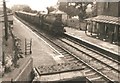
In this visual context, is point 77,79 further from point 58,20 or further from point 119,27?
point 58,20

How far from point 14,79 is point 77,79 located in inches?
62.1

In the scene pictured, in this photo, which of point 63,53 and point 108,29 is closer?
point 63,53

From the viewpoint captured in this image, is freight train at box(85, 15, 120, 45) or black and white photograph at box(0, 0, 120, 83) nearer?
black and white photograph at box(0, 0, 120, 83)

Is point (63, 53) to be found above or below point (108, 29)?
below

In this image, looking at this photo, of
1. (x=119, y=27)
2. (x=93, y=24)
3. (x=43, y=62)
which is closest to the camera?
(x=43, y=62)

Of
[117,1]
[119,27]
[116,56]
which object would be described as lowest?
[116,56]

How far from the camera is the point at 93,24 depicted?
32906 millimetres

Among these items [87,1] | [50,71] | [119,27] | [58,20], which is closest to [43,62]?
[50,71]

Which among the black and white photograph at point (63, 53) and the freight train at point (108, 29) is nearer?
the black and white photograph at point (63, 53)

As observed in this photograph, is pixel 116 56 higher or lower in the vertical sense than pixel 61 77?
lower

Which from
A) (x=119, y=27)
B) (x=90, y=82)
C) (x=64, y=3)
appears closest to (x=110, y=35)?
(x=119, y=27)

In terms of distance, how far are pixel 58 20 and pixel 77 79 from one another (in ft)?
83.8

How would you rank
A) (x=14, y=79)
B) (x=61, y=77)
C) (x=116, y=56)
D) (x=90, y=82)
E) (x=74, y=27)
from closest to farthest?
1. (x=14, y=79)
2. (x=61, y=77)
3. (x=90, y=82)
4. (x=116, y=56)
5. (x=74, y=27)

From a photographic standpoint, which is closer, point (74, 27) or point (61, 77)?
point (61, 77)
